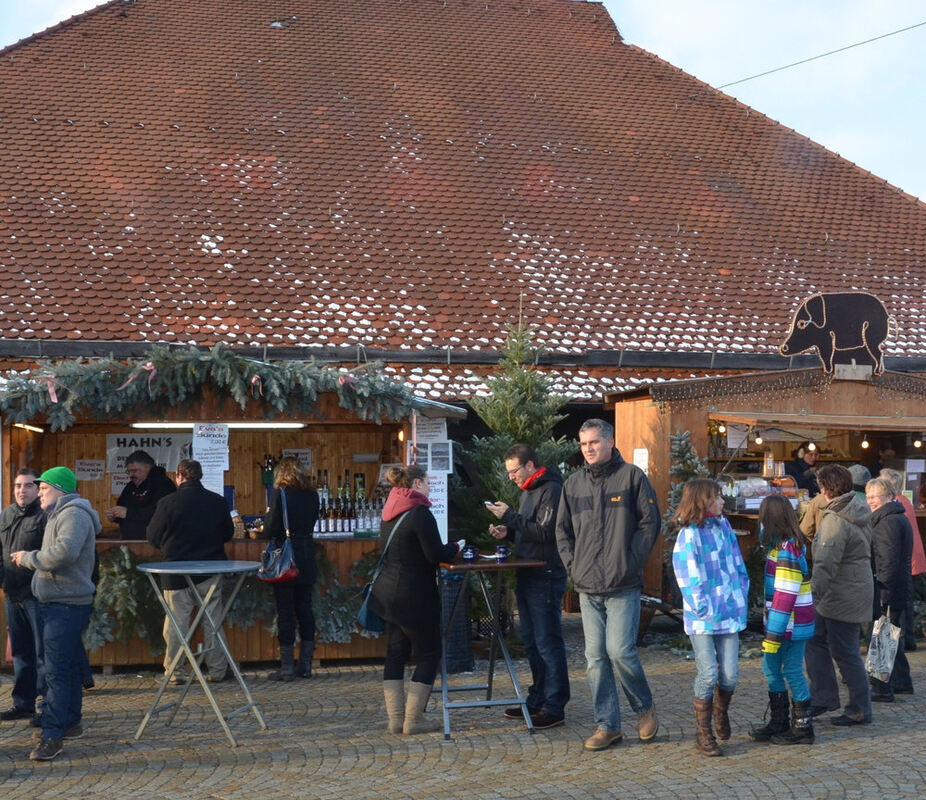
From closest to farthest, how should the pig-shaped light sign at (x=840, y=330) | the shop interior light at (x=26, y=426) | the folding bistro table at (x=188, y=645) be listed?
the folding bistro table at (x=188, y=645) < the shop interior light at (x=26, y=426) < the pig-shaped light sign at (x=840, y=330)

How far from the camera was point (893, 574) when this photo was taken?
8297mm

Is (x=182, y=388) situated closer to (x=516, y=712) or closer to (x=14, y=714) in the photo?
(x=14, y=714)

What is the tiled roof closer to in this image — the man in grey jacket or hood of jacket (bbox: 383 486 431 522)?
hood of jacket (bbox: 383 486 431 522)

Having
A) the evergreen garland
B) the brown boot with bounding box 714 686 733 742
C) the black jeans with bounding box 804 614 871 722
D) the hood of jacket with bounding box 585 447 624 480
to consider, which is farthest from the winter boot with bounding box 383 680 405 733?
the evergreen garland

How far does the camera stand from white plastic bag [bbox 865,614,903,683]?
8102 millimetres

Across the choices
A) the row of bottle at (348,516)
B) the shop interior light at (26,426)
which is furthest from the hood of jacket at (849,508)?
the shop interior light at (26,426)

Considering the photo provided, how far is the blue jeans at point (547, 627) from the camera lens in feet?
23.8

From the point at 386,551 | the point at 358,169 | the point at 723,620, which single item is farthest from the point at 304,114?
the point at 723,620

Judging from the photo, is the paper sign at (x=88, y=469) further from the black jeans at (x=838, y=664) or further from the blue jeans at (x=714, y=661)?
the black jeans at (x=838, y=664)

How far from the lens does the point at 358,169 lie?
1728cm

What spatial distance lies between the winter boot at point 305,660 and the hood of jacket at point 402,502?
2.41 metres

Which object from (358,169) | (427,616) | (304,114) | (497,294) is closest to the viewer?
(427,616)

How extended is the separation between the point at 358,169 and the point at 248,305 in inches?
154

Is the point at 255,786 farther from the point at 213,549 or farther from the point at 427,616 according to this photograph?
the point at 213,549
